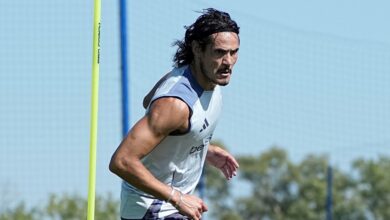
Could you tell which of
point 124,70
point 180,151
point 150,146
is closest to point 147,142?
point 150,146

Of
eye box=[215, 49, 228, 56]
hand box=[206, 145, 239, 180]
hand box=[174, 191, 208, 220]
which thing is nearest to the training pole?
hand box=[206, 145, 239, 180]

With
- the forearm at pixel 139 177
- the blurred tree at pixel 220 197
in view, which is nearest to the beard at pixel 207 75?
the forearm at pixel 139 177

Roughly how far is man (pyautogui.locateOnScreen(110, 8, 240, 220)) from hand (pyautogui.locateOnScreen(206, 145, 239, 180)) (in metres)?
0.39

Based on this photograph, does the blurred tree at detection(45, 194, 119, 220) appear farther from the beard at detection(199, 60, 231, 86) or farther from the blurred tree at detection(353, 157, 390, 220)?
the beard at detection(199, 60, 231, 86)

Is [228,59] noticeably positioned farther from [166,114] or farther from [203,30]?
[166,114]

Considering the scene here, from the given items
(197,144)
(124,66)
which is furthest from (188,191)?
(124,66)

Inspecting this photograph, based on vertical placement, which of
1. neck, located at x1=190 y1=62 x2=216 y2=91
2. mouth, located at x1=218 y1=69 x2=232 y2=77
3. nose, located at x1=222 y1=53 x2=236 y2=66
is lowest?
neck, located at x1=190 y1=62 x2=216 y2=91

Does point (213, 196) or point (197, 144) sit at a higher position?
point (197, 144)

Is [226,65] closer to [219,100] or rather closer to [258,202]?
[219,100]

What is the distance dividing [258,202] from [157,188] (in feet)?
128

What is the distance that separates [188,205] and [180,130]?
1.22 feet

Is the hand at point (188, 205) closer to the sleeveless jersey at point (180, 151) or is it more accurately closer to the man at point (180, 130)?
the man at point (180, 130)

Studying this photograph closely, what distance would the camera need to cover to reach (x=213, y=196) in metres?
44.9

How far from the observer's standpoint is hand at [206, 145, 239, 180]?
771cm
